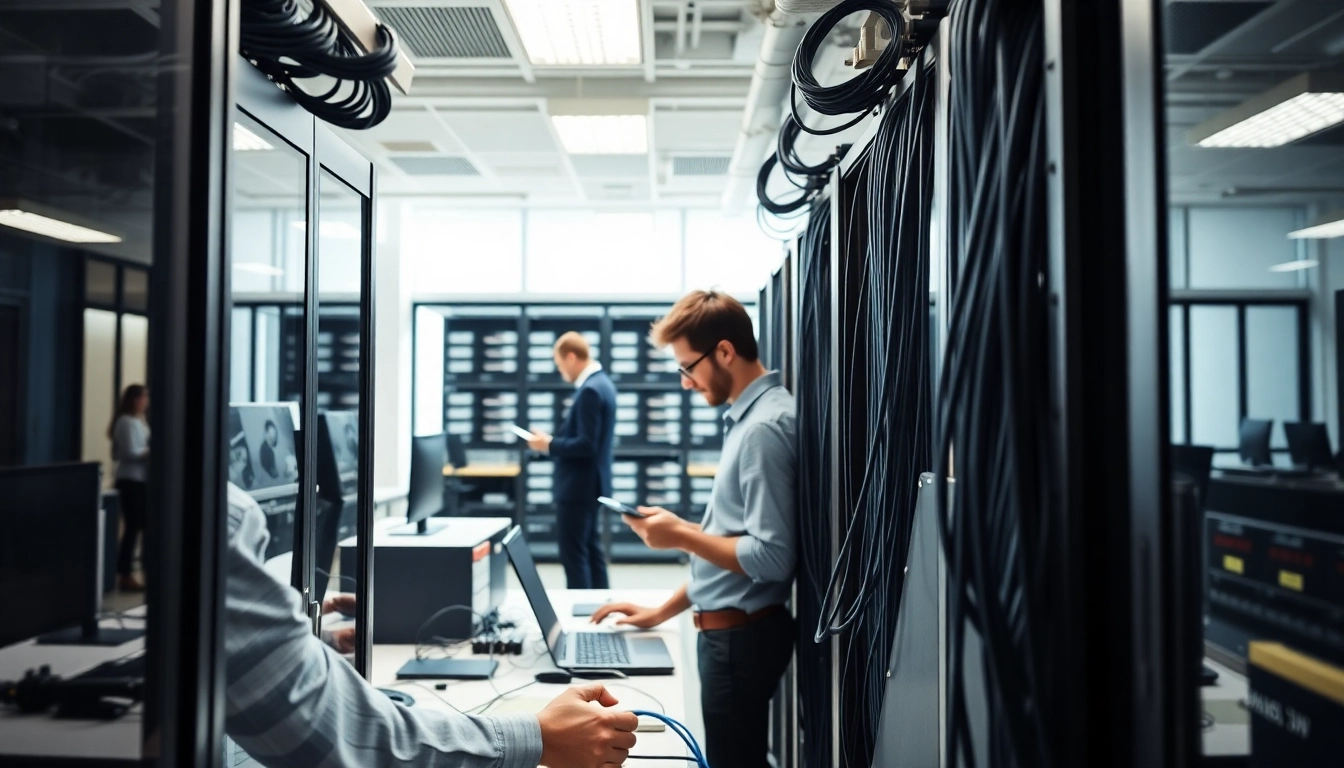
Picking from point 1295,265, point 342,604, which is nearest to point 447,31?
point 342,604

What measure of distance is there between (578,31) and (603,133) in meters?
1.24

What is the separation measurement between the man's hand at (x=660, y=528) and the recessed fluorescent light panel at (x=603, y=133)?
8.52 ft

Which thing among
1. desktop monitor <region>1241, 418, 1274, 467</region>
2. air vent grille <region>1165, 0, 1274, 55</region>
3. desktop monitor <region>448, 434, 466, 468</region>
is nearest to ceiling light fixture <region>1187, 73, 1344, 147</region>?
air vent grille <region>1165, 0, 1274, 55</region>

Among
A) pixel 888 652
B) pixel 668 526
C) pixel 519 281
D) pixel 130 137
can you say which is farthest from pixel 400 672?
pixel 519 281

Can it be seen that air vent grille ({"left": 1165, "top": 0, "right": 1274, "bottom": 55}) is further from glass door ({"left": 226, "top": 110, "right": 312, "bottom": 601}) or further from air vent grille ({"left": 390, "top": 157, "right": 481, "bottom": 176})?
air vent grille ({"left": 390, "top": 157, "right": 481, "bottom": 176})

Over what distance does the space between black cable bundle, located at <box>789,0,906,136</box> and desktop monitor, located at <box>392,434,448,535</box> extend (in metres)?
1.65

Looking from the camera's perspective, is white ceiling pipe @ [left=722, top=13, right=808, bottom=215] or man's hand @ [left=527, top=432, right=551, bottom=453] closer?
white ceiling pipe @ [left=722, top=13, right=808, bottom=215]

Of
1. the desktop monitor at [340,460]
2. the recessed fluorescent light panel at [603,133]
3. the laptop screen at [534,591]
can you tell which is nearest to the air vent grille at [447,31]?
the recessed fluorescent light panel at [603,133]

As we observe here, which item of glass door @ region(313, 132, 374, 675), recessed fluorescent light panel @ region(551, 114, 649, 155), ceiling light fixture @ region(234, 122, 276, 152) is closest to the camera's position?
ceiling light fixture @ region(234, 122, 276, 152)

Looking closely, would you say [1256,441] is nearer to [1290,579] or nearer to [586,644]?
[1290,579]

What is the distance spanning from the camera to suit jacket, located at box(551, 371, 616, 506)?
4.38 metres

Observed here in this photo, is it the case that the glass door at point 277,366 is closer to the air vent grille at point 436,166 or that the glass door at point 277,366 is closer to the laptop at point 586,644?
the laptop at point 586,644

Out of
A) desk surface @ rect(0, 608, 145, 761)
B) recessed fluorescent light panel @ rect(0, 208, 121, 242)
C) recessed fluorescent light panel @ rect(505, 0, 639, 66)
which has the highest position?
recessed fluorescent light panel @ rect(505, 0, 639, 66)

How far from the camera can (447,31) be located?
3209 millimetres
